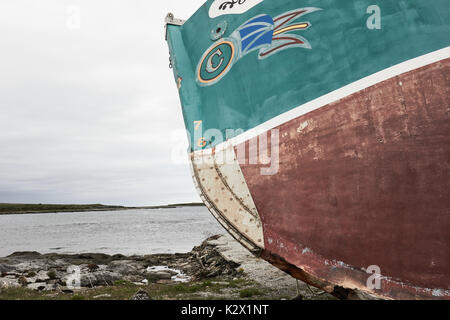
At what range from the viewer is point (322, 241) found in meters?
3.59

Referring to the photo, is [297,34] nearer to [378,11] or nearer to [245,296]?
[378,11]

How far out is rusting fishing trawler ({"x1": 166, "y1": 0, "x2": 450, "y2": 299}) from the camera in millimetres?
3117

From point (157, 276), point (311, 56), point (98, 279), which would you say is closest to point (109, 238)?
point (157, 276)

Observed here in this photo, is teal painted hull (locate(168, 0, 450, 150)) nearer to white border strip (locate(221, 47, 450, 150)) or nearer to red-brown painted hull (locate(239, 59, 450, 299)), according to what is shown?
white border strip (locate(221, 47, 450, 150))

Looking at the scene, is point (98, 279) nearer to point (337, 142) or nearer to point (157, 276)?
point (157, 276)

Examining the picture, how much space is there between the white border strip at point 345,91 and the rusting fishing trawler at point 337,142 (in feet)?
0.04

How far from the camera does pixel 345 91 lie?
3.62 m

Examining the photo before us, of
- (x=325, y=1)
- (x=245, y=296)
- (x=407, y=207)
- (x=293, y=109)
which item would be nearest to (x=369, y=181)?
(x=407, y=207)

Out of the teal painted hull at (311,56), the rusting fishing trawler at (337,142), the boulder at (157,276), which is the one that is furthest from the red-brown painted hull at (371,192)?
the boulder at (157,276)

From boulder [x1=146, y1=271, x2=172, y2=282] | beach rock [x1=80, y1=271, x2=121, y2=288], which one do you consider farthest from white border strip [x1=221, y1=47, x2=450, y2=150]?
boulder [x1=146, y1=271, x2=172, y2=282]

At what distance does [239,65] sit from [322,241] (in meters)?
2.61

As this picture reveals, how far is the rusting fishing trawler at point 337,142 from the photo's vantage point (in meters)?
3.12

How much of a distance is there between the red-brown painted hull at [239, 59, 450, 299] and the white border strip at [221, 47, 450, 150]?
0.06 m

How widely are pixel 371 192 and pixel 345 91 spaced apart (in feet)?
3.86
